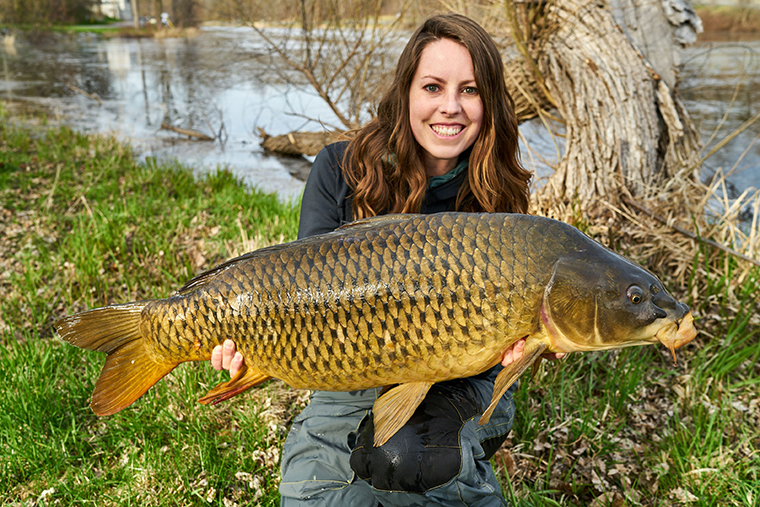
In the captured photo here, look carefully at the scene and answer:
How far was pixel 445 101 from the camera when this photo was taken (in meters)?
1.97

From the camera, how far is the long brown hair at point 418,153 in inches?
78.7

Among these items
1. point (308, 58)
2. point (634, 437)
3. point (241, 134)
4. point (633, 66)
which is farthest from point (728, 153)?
point (241, 134)

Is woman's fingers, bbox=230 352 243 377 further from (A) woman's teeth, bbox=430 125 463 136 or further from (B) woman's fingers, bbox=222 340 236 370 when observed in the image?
(A) woman's teeth, bbox=430 125 463 136

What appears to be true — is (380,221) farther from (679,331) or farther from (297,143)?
(297,143)

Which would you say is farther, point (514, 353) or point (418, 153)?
point (418, 153)

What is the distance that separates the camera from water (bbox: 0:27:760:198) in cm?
623

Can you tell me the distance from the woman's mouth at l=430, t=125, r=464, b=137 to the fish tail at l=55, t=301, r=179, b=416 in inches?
44.6

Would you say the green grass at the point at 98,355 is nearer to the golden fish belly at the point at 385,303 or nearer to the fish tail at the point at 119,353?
the fish tail at the point at 119,353

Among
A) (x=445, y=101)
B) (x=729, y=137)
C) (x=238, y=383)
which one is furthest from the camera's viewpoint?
(x=729, y=137)

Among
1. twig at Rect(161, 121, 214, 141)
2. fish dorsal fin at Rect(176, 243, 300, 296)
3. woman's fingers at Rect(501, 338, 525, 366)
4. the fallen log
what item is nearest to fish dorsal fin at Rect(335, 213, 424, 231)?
fish dorsal fin at Rect(176, 243, 300, 296)

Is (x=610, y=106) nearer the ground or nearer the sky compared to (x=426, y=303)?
nearer the sky

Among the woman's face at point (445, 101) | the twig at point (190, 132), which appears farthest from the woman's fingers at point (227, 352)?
the twig at point (190, 132)

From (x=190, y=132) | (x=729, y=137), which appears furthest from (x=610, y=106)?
(x=190, y=132)

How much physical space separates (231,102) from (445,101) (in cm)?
848
